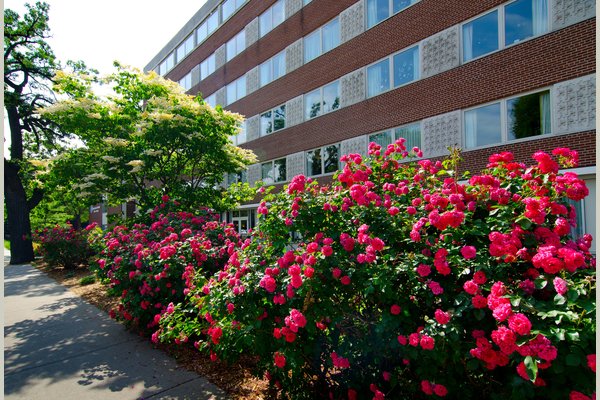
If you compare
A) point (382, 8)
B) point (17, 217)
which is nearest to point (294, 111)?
point (382, 8)

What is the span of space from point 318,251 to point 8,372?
13.5 ft

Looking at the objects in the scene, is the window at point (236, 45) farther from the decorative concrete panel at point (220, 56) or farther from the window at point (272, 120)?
the window at point (272, 120)

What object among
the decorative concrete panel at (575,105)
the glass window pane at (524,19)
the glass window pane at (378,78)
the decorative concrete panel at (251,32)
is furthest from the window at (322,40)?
the decorative concrete panel at (575,105)

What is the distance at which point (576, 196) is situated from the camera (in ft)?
7.67

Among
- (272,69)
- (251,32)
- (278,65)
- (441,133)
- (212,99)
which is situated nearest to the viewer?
(441,133)

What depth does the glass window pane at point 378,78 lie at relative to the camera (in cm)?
1335

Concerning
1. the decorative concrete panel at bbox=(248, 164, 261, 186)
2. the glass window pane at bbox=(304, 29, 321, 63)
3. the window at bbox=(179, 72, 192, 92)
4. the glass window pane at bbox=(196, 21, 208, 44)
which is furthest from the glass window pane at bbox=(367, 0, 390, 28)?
the window at bbox=(179, 72, 192, 92)

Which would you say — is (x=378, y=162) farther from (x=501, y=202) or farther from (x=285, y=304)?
(x=285, y=304)

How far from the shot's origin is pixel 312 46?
54.9 ft

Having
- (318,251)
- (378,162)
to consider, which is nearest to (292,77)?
(378,162)

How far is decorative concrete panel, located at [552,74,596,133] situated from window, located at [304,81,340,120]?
813cm

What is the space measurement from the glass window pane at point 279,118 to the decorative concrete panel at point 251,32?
16.2ft

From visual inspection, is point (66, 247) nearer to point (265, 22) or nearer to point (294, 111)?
point (294, 111)

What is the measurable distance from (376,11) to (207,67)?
599 inches
